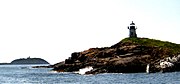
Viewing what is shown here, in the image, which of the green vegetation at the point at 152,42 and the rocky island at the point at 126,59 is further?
the green vegetation at the point at 152,42

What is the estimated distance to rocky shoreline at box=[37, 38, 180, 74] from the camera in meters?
117

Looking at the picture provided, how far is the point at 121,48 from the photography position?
136750mm

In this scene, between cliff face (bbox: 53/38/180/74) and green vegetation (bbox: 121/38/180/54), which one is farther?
green vegetation (bbox: 121/38/180/54)

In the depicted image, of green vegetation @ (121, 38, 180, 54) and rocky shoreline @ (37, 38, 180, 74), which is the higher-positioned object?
green vegetation @ (121, 38, 180, 54)

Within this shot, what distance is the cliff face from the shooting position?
117 m

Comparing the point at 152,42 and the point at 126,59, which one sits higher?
the point at 152,42

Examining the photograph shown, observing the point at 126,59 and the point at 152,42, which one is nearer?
the point at 126,59

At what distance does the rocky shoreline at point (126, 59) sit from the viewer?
383ft

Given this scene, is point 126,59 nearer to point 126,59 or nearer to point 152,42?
point 126,59

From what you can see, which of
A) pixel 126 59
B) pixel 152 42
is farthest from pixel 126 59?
pixel 152 42

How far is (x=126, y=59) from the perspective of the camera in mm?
124938

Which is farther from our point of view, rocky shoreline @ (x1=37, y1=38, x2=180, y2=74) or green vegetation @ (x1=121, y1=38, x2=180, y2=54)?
green vegetation @ (x1=121, y1=38, x2=180, y2=54)

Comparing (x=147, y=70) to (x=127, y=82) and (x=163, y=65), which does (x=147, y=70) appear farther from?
(x=127, y=82)

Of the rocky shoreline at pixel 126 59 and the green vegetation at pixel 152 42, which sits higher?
the green vegetation at pixel 152 42
